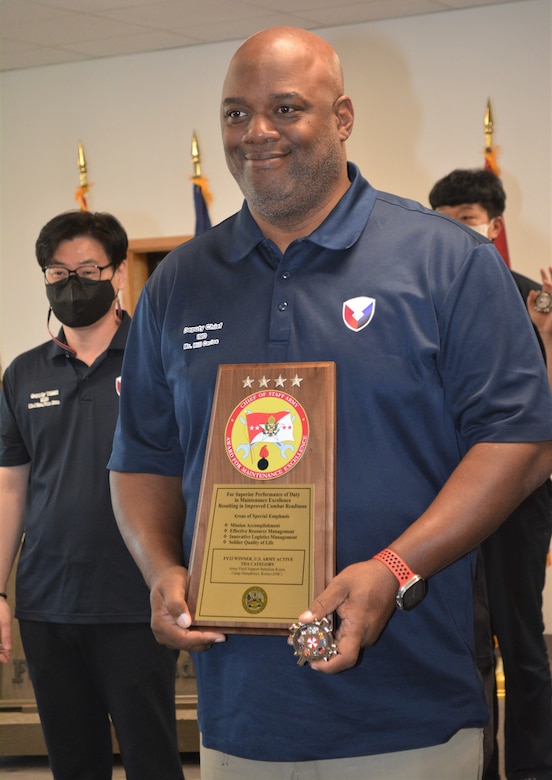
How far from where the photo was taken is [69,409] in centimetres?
296

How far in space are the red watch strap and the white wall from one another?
5.06 m

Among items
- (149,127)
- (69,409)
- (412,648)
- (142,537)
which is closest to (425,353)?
(412,648)

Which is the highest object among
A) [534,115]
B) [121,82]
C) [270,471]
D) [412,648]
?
[121,82]

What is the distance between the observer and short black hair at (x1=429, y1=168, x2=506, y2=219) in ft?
13.4

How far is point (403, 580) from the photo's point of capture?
154 cm

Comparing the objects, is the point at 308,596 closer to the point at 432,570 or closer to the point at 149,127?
the point at 432,570

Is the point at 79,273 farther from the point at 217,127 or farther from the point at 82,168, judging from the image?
the point at 82,168

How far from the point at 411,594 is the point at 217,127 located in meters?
5.97

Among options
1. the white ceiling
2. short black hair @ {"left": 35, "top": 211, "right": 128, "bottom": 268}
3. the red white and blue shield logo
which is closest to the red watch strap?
the red white and blue shield logo

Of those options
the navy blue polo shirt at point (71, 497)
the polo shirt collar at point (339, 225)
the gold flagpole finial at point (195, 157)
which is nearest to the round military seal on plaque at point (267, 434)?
the polo shirt collar at point (339, 225)

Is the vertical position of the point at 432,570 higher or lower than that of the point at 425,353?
lower

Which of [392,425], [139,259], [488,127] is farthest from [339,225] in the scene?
[139,259]

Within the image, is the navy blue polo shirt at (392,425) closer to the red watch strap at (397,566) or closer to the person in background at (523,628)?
the red watch strap at (397,566)

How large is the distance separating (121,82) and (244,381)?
6281mm
